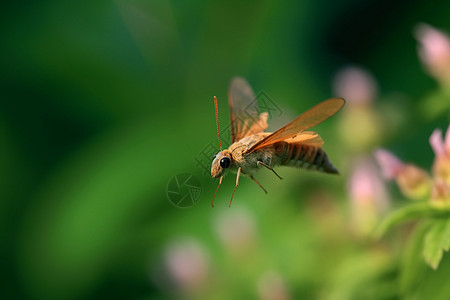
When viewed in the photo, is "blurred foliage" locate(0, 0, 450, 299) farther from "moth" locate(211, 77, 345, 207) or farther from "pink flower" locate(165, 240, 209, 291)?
"moth" locate(211, 77, 345, 207)

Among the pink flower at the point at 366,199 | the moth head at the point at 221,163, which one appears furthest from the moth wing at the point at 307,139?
the pink flower at the point at 366,199

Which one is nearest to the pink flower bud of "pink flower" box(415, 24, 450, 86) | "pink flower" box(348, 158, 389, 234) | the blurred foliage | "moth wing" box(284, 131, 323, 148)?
the blurred foliage

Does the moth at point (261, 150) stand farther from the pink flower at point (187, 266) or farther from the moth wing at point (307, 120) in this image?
the pink flower at point (187, 266)

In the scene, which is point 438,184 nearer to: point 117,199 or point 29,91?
point 117,199

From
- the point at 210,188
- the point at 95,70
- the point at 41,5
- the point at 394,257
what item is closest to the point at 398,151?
the point at 394,257

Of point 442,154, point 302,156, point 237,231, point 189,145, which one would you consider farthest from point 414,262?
point 189,145

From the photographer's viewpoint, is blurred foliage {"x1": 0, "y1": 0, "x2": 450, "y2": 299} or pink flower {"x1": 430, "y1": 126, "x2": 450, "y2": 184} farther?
blurred foliage {"x1": 0, "y1": 0, "x2": 450, "y2": 299}
